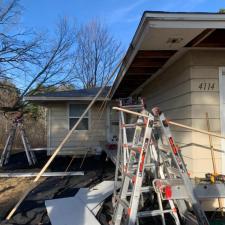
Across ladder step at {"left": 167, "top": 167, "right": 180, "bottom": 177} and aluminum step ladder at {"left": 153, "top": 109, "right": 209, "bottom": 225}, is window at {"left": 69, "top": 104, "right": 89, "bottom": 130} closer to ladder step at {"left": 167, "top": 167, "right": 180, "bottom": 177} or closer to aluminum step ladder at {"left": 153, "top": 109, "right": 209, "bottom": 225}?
ladder step at {"left": 167, "top": 167, "right": 180, "bottom": 177}

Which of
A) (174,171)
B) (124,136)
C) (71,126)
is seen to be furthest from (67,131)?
(174,171)

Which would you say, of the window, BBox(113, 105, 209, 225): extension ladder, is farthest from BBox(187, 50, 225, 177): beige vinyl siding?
the window

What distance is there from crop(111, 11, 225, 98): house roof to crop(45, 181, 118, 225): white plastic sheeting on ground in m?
2.49

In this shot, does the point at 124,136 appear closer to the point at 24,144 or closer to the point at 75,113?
the point at 24,144

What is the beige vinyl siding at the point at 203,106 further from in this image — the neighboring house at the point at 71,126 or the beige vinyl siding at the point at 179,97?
the neighboring house at the point at 71,126

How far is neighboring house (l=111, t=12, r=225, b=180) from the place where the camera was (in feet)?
12.4

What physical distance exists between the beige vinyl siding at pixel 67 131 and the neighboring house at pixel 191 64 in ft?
26.3

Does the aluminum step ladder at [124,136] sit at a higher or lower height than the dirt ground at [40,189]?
higher

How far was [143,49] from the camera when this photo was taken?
480cm

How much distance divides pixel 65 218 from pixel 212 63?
3298 mm

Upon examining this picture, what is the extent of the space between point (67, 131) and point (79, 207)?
8.59 metres

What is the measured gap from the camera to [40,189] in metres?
7.20

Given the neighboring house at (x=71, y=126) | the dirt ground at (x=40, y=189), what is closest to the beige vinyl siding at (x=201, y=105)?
the dirt ground at (x=40, y=189)

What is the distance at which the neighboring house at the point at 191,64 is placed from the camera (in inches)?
149
